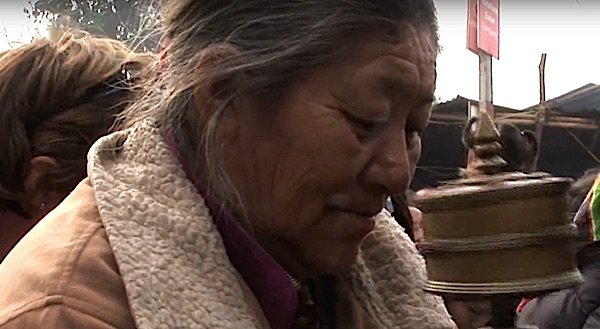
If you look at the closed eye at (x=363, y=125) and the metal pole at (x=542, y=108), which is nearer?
the closed eye at (x=363, y=125)

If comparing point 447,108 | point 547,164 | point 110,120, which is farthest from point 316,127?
point 547,164

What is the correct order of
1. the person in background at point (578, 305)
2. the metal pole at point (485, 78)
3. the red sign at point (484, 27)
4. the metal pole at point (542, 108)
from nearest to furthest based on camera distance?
the person in background at point (578, 305) < the red sign at point (484, 27) < the metal pole at point (485, 78) < the metal pole at point (542, 108)

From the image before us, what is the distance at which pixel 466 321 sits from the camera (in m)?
1.62

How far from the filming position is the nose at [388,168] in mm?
886

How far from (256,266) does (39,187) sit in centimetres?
56

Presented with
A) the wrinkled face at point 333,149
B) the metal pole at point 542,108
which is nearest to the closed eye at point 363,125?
the wrinkled face at point 333,149

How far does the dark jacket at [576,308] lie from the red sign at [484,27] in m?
1.10

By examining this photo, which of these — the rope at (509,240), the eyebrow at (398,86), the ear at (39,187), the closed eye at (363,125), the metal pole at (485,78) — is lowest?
the metal pole at (485,78)

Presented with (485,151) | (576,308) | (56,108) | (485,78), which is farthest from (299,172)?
(485,78)

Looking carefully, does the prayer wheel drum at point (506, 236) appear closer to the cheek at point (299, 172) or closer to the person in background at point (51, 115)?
the cheek at point (299, 172)

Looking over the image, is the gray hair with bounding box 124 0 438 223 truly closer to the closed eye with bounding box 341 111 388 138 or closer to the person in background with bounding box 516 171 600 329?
the closed eye with bounding box 341 111 388 138

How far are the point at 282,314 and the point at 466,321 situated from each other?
728 millimetres

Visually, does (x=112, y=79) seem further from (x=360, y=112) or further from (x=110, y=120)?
(x=360, y=112)

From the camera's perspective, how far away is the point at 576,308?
217 centimetres
